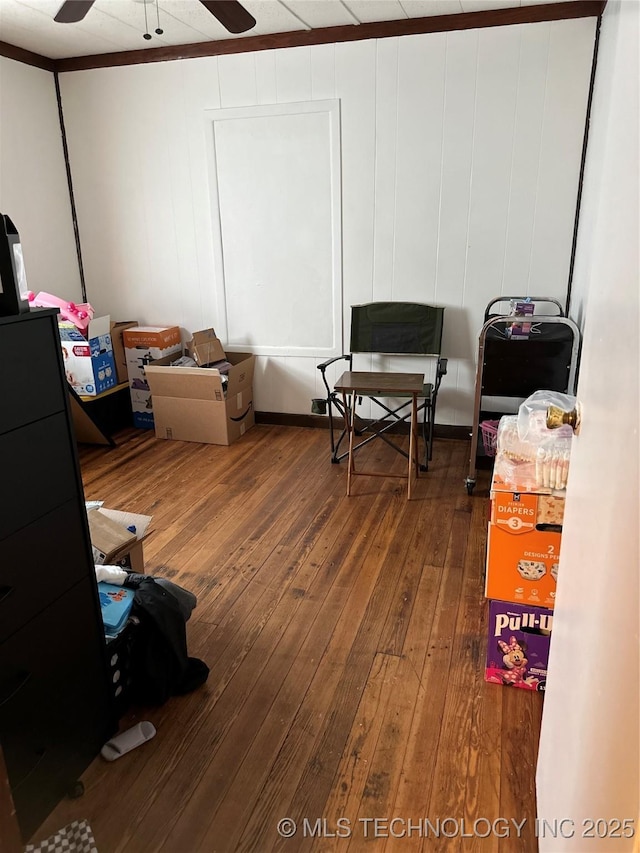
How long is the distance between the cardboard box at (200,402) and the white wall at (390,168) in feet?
1.00

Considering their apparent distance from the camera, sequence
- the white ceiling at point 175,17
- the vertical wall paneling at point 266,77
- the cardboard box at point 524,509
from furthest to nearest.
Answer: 1. the vertical wall paneling at point 266,77
2. the white ceiling at point 175,17
3. the cardboard box at point 524,509

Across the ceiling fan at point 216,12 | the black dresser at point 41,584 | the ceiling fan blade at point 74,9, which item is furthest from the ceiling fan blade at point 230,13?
the black dresser at point 41,584

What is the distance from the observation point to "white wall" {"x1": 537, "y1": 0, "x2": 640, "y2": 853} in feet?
2.34

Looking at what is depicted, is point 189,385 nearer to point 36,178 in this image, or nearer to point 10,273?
point 36,178

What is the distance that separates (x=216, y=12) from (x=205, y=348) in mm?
2493

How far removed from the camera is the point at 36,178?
4.10 meters

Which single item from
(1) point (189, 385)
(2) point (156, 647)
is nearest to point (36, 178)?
(1) point (189, 385)

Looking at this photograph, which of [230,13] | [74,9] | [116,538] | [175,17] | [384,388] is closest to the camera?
[74,9]

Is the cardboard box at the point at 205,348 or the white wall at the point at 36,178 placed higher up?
the white wall at the point at 36,178

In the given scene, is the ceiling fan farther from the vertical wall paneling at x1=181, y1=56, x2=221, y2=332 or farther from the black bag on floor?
the vertical wall paneling at x1=181, y1=56, x2=221, y2=332

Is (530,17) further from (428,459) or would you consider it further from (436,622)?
(436,622)

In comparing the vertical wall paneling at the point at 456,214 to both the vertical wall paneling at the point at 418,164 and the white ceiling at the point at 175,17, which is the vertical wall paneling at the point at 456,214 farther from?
the white ceiling at the point at 175,17

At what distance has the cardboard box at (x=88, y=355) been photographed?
4008mm

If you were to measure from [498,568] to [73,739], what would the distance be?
1262 mm
